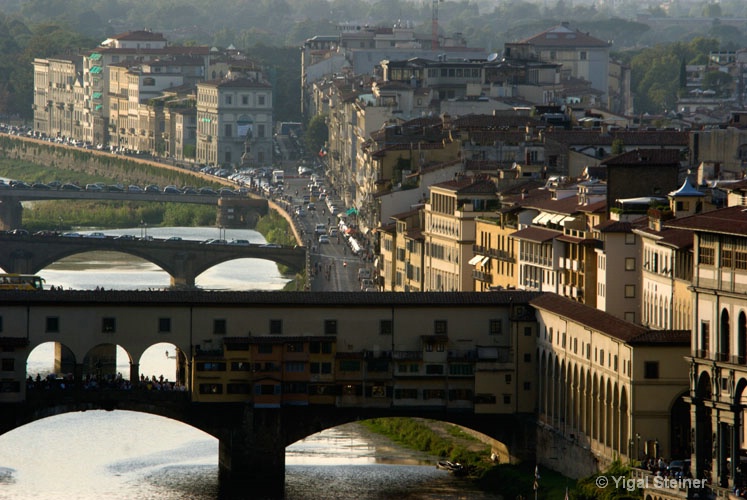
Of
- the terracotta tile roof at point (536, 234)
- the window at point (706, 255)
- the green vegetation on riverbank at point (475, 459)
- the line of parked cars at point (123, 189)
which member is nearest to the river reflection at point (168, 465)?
the green vegetation on riverbank at point (475, 459)

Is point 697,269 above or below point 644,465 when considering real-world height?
above

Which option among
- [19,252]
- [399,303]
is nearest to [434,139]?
[19,252]

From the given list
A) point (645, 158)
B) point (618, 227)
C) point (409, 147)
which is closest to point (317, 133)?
point (409, 147)

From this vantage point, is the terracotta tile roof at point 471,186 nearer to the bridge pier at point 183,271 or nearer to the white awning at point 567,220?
the white awning at point 567,220

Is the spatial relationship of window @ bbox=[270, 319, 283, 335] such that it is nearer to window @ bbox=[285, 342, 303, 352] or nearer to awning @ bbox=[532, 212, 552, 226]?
window @ bbox=[285, 342, 303, 352]

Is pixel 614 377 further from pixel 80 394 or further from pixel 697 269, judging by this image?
pixel 80 394

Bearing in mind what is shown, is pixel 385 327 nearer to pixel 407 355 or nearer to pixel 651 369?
pixel 407 355

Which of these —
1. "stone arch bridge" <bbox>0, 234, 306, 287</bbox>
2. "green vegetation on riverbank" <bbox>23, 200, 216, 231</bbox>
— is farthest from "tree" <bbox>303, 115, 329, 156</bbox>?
"stone arch bridge" <bbox>0, 234, 306, 287</bbox>
